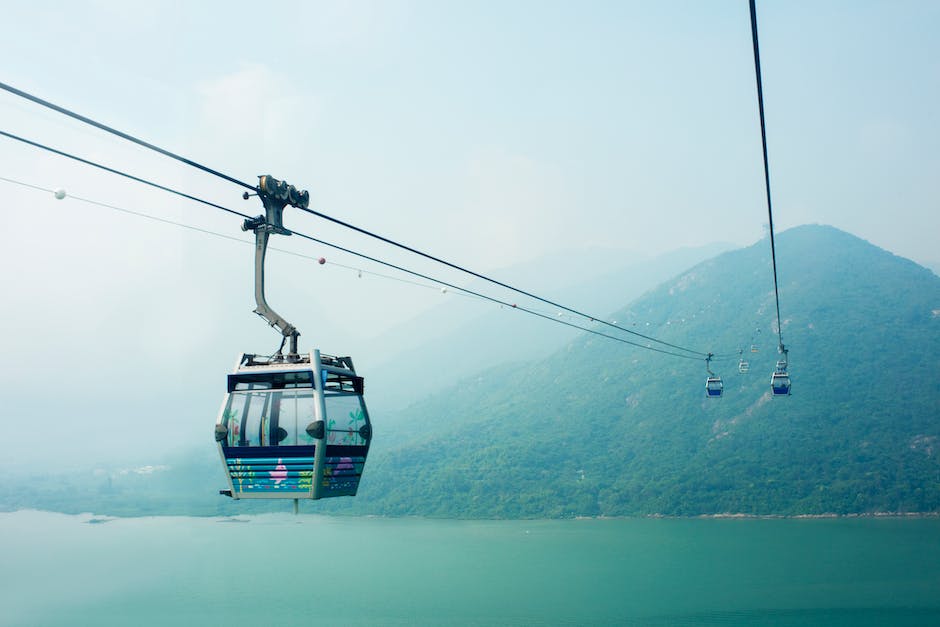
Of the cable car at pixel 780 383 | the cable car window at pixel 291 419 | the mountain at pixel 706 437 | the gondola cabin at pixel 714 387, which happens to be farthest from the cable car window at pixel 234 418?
the mountain at pixel 706 437

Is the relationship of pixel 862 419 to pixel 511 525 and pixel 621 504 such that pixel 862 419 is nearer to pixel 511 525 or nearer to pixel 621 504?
pixel 621 504

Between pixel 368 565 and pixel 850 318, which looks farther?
pixel 850 318

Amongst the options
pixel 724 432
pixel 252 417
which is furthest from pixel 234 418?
pixel 724 432

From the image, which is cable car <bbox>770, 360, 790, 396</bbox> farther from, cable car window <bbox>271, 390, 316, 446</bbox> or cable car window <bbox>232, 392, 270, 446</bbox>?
cable car window <bbox>232, 392, 270, 446</bbox>

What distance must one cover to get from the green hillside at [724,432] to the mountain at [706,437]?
32cm

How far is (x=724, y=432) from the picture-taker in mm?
162125

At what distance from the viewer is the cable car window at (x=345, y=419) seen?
31.1ft

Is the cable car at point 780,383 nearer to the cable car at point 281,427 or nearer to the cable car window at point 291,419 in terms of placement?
the cable car at point 281,427

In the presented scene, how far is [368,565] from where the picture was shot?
121m

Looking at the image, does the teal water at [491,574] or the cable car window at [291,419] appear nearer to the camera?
the cable car window at [291,419]

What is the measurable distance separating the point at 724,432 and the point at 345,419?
532 feet

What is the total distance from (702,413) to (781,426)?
1754cm

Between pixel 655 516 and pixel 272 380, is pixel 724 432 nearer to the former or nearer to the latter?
pixel 655 516

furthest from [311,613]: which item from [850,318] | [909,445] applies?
[850,318]
